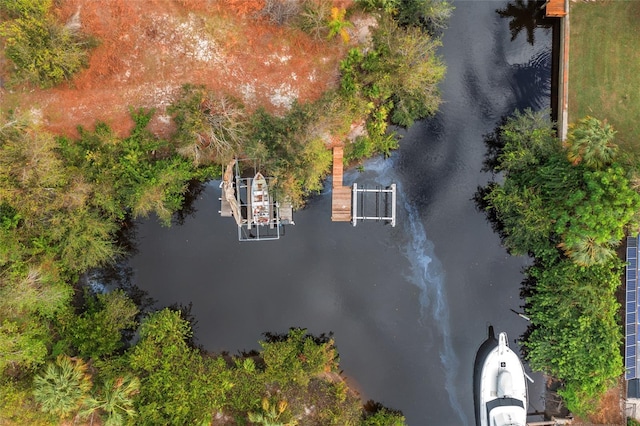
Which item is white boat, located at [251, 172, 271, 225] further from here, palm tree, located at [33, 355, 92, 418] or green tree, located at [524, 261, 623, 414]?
green tree, located at [524, 261, 623, 414]

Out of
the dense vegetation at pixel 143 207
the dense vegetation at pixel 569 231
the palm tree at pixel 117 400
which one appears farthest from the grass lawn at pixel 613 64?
the palm tree at pixel 117 400

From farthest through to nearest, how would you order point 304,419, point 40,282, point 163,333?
1. point 304,419
2. point 163,333
3. point 40,282

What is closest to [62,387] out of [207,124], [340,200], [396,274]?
[207,124]

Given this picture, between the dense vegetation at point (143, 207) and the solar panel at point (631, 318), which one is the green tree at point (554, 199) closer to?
the solar panel at point (631, 318)

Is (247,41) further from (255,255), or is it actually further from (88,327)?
(88,327)

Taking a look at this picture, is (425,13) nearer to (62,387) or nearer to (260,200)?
(260,200)

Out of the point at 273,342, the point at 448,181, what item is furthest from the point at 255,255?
the point at 448,181
